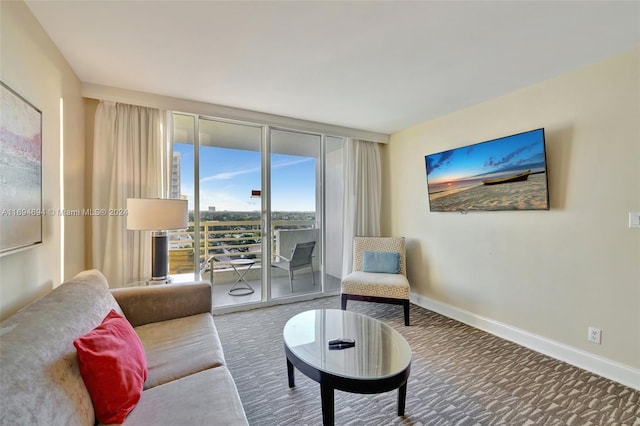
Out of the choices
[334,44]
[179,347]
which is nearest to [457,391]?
[179,347]

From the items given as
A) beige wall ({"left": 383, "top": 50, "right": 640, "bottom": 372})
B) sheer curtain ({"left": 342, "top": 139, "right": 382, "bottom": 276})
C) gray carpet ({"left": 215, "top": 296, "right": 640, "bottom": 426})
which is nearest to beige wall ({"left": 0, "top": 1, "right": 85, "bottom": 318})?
gray carpet ({"left": 215, "top": 296, "right": 640, "bottom": 426})

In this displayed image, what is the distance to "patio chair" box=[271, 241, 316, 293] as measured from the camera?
3772 mm

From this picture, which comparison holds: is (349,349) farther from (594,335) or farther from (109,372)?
(594,335)

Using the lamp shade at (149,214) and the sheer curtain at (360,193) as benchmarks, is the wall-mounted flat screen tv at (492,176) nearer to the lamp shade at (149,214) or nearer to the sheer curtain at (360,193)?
the sheer curtain at (360,193)

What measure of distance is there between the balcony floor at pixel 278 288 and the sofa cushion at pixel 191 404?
2.09 m

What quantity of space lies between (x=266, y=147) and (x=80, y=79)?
187cm

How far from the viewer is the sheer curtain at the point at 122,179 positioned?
2648mm

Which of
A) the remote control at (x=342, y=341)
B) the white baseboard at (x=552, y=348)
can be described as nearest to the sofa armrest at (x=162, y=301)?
the remote control at (x=342, y=341)

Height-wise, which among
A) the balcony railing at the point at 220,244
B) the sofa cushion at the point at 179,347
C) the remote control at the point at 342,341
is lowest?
the remote control at the point at 342,341

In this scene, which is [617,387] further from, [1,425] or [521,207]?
[1,425]

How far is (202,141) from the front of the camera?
3.24m

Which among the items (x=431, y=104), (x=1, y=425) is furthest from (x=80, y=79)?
(x=431, y=104)

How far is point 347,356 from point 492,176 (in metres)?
2.29

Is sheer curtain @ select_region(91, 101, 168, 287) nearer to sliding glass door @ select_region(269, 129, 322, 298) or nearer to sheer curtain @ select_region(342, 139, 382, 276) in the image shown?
sliding glass door @ select_region(269, 129, 322, 298)
